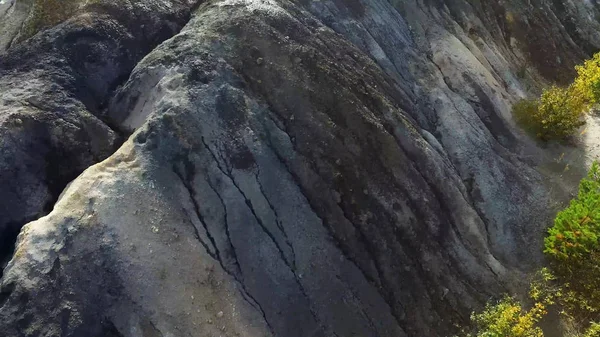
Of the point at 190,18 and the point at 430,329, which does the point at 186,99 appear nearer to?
the point at 190,18

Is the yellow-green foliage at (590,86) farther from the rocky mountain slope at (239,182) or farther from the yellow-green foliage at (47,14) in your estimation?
the yellow-green foliage at (47,14)

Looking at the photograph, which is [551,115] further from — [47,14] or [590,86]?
[47,14]

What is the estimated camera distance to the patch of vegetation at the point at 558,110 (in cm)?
2159

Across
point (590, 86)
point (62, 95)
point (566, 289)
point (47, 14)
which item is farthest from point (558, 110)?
point (47, 14)

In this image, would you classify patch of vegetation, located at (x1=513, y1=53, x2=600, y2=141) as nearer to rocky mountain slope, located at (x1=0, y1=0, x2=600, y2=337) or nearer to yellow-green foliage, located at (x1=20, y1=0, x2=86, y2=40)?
rocky mountain slope, located at (x1=0, y1=0, x2=600, y2=337)

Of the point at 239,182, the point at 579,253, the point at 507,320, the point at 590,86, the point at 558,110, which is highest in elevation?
the point at 590,86

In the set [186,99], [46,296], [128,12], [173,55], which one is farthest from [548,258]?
[128,12]

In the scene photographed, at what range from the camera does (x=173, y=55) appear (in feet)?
54.2

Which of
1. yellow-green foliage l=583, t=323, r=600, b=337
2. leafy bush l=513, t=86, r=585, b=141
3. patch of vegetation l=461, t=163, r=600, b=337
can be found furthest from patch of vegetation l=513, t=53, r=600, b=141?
yellow-green foliage l=583, t=323, r=600, b=337

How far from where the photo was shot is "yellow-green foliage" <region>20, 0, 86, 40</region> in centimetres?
1856

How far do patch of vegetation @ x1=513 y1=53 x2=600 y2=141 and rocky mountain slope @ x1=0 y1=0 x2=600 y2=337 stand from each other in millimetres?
1927

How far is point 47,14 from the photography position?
738 inches

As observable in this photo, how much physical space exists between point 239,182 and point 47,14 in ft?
38.1

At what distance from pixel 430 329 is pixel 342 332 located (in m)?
3.33
